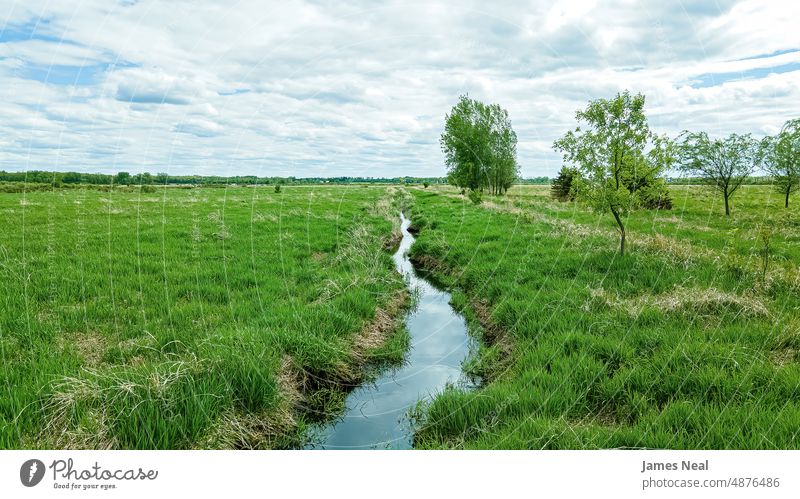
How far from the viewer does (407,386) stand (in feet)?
26.3

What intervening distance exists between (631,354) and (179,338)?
788cm

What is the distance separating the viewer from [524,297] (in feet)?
35.2

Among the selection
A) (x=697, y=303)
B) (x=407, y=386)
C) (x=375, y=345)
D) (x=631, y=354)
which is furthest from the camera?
(x=375, y=345)

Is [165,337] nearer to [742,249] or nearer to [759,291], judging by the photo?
[759,291]

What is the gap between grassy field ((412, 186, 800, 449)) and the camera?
492 cm

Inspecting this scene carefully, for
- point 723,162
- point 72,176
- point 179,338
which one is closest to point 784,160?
point 723,162

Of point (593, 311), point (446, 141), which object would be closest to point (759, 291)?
point (593, 311)

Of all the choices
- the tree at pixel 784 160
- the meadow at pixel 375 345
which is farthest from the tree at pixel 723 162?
the meadow at pixel 375 345

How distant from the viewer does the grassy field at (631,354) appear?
16.1 feet
